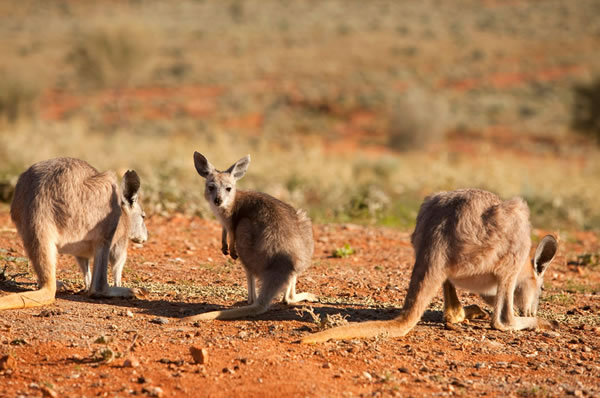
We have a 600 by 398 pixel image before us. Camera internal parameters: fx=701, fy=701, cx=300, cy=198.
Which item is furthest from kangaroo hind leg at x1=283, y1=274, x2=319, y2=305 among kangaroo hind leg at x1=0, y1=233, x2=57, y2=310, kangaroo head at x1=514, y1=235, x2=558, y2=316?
kangaroo hind leg at x1=0, y1=233, x2=57, y2=310

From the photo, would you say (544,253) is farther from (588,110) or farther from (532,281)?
(588,110)

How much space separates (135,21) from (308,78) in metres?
10.2

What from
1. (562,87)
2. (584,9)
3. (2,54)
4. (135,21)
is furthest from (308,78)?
(584,9)

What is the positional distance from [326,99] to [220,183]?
1096 inches

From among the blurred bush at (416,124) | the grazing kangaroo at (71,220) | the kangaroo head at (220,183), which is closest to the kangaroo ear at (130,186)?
the grazing kangaroo at (71,220)

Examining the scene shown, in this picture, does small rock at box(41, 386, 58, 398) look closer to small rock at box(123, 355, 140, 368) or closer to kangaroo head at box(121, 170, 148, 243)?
small rock at box(123, 355, 140, 368)

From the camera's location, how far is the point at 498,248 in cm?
576

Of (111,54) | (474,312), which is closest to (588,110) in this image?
(111,54)

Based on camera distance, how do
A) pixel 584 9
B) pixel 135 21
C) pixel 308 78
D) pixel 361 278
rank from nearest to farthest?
pixel 361 278
pixel 135 21
pixel 308 78
pixel 584 9

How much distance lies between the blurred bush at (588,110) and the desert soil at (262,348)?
21480mm

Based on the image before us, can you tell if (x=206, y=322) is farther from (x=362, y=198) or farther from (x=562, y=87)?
(x=562, y=87)

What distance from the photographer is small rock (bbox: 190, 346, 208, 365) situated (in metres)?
4.73

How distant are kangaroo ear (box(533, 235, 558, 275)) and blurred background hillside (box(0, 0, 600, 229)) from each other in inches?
218

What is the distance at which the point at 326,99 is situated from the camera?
112 ft
